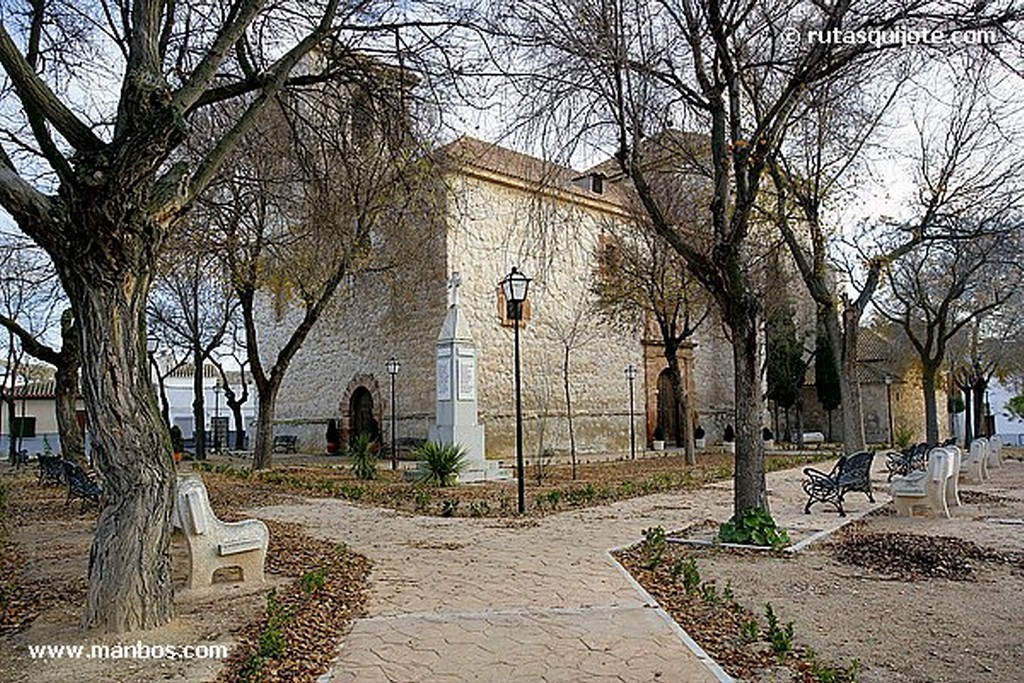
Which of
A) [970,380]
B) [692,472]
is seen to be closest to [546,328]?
[692,472]

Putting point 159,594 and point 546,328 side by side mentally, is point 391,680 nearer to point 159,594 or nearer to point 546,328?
point 159,594

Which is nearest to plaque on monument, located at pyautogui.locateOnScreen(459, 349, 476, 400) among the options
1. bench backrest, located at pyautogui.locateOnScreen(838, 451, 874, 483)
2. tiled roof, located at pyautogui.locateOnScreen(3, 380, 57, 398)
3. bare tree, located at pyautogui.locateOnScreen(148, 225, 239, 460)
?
bare tree, located at pyautogui.locateOnScreen(148, 225, 239, 460)

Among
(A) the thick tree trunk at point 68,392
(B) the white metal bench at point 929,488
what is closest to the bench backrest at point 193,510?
(B) the white metal bench at point 929,488

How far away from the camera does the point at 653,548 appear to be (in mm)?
8688

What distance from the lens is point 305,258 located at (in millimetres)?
19406

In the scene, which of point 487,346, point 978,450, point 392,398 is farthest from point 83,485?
point 978,450

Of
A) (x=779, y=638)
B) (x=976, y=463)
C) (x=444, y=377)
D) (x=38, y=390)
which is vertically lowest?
(x=779, y=638)

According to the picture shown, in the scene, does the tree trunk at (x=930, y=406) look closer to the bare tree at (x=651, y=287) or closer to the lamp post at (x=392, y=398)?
the bare tree at (x=651, y=287)

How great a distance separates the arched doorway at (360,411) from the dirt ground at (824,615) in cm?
1630

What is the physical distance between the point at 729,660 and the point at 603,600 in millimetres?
1554

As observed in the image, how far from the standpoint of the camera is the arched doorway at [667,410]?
30.7 meters

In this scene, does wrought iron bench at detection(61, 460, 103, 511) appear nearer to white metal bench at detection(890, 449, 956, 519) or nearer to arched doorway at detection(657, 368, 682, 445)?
white metal bench at detection(890, 449, 956, 519)

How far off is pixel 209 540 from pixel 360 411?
1990 centimetres

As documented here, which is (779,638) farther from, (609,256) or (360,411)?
(360,411)
